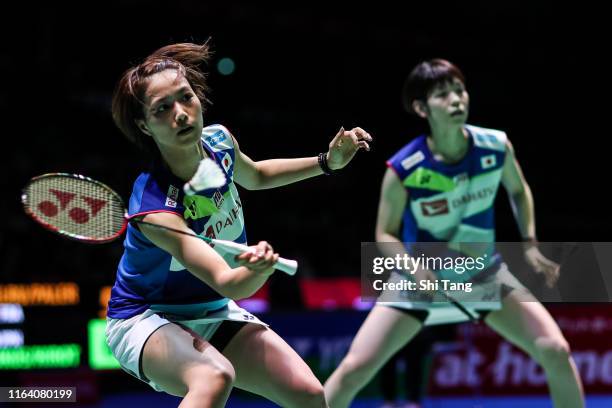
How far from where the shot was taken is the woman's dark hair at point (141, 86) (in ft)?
9.70

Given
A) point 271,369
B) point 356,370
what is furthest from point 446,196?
point 271,369

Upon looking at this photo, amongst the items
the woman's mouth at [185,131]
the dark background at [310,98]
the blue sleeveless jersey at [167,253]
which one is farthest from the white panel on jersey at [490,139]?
the dark background at [310,98]

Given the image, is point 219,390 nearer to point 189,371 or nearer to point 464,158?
point 189,371

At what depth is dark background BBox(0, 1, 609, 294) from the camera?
9.13m

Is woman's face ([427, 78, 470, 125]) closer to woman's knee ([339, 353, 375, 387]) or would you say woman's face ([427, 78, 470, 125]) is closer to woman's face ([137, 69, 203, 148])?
woman's knee ([339, 353, 375, 387])

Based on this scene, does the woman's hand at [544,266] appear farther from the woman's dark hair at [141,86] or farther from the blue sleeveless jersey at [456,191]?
the woman's dark hair at [141,86]

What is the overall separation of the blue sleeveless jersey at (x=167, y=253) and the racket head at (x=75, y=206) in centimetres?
8

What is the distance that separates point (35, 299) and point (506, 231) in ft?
19.5

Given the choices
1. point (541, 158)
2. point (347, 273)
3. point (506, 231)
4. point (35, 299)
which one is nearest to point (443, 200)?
point (35, 299)

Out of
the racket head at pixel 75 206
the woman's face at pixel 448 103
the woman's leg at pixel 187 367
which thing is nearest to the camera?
the woman's leg at pixel 187 367

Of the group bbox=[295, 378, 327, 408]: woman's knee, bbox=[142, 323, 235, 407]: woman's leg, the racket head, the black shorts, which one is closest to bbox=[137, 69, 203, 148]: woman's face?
the racket head

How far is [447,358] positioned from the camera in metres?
7.22

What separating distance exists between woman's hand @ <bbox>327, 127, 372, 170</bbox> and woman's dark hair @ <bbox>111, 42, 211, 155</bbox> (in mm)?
526

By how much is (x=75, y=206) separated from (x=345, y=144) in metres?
0.99
